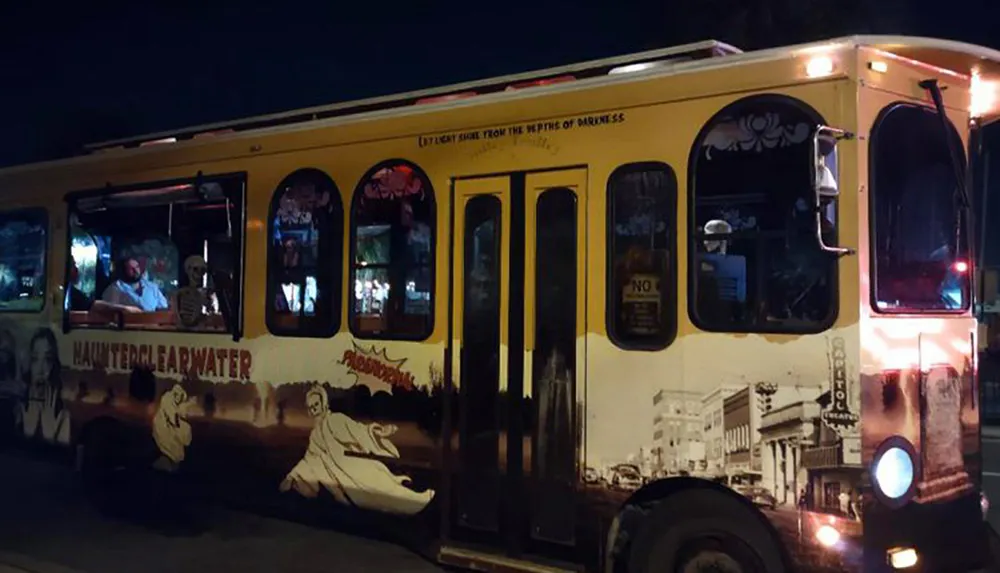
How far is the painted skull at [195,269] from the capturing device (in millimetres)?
7961

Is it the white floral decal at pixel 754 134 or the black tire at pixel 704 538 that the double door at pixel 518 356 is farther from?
the white floral decal at pixel 754 134

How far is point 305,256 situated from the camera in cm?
727

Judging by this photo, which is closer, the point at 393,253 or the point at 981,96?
the point at 981,96

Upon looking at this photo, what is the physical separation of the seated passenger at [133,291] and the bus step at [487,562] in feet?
11.4

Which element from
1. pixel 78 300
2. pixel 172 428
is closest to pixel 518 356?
pixel 172 428

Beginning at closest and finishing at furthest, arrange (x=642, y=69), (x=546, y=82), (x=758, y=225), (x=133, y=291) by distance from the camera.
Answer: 1. (x=758, y=225)
2. (x=642, y=69)
3. (x=546, y=82)
4. (x=133, y=291)

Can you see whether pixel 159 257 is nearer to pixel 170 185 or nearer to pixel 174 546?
pixel 170 185

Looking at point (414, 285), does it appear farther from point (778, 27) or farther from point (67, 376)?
point (778, 27)

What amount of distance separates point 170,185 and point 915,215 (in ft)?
19.0

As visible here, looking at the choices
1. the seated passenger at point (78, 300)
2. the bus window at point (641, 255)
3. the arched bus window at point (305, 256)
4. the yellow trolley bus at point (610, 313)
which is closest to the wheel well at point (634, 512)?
the yellow trolley bus at point (610, 313)

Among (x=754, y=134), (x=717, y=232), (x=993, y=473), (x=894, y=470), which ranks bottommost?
(x=993, y=473)

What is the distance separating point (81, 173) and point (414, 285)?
4.24m

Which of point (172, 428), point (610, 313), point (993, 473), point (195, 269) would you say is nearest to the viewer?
point (610, 313)

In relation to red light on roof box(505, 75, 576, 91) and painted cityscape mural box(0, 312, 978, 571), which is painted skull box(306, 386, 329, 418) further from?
red light on roof box(505, 75, 576, 91)
